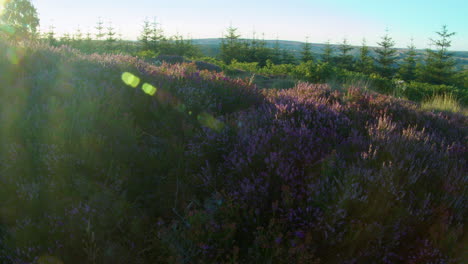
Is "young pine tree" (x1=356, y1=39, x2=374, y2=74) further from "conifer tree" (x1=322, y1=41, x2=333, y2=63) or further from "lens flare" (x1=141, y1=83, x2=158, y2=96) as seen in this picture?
"lens flare" (x1=141, y1=83, x2=158, y2=96)

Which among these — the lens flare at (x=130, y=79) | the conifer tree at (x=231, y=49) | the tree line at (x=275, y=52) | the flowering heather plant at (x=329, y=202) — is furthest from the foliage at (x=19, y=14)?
the flowering heather plant at (x=329, y=202)

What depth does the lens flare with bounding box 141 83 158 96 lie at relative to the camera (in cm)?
472

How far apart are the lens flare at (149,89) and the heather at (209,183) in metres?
0.17

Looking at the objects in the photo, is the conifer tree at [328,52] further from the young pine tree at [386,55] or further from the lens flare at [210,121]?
the lens flare at [210,121]

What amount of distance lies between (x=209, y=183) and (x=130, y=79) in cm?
280

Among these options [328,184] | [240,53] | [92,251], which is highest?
[240,53]

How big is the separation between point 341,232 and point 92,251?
1766mm

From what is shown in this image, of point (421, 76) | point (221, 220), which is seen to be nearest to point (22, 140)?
point (221, 220)

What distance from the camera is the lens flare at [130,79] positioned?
493 cm

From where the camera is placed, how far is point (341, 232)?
2.27 m

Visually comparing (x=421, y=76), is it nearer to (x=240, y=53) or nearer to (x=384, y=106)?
(x=240, y=53)

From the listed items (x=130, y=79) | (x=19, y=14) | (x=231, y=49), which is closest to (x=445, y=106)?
(x=130, y=79)

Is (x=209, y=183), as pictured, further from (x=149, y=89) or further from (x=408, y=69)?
(x=408, y=69)

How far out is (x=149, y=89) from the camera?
15.8 ft
